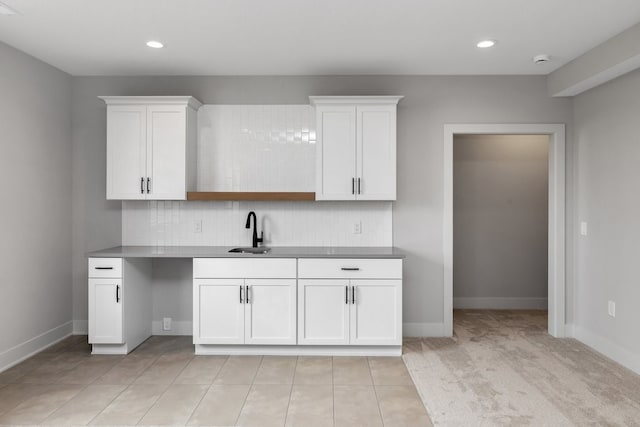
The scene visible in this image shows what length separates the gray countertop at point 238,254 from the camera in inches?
145

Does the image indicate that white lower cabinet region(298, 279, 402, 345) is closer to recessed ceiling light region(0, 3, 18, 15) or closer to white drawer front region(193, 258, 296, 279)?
white drawer front region(193, 258, 296, 279)

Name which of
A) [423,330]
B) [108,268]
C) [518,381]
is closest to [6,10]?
[108,268]

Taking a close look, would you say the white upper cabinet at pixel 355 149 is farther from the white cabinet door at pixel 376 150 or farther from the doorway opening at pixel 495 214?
the doorway opening at pixel 495 214

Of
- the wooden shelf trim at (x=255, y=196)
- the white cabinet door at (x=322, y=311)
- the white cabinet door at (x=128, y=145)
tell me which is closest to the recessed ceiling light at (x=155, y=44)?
the white cabinet door at (x=128, y=145)

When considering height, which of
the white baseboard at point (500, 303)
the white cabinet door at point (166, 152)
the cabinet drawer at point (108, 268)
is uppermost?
the white cabinet door at point (166, 152)

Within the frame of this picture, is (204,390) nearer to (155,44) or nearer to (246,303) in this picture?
(246,303)

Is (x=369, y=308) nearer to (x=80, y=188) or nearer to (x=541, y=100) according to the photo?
(x=541, y=100)

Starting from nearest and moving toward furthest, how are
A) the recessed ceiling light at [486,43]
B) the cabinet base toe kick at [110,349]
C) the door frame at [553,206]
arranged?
the recessed ceiling light at [486,43] < the cabinet base toe kick at [110,349] < the door frame at [553,206]

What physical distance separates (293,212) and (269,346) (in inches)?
50.2

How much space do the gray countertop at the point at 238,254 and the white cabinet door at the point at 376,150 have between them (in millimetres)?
505

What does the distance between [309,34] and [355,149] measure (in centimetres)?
108

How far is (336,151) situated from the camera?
3951mm

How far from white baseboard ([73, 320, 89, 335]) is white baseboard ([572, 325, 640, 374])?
15.5 feet

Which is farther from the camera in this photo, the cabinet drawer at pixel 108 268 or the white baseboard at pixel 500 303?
the white baseboard at pixel 500 303
